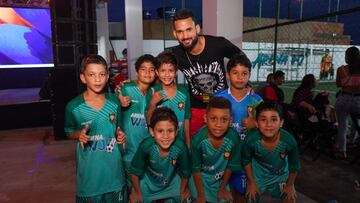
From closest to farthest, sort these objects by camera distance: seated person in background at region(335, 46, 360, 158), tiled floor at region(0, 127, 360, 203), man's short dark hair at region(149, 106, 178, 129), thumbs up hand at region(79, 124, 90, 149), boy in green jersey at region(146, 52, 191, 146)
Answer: thumbs up hand at region(79, 124, 90, 149) → man's short dark hair at region(149, 106, 178, 129) → boy in green jersey at region(146, 52, 191, 146) → tiled floor at region(0, 127, 360, 203) → seated person in background at region(335, 46, 360, 158)

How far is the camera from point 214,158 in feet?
8.39

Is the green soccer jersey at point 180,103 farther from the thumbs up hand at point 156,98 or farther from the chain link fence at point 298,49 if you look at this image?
the chain link fence at point 298,49

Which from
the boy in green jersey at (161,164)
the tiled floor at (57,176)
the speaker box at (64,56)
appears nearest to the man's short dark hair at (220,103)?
the boy in green jersey at (161,164)

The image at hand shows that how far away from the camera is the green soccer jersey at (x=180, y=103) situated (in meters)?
2.89

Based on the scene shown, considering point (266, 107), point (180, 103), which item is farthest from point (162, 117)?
point (266, 107)

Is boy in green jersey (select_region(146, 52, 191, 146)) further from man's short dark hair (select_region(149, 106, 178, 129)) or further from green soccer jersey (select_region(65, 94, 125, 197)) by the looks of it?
green soccer jersey (select_region(65, 94, 125, 197))

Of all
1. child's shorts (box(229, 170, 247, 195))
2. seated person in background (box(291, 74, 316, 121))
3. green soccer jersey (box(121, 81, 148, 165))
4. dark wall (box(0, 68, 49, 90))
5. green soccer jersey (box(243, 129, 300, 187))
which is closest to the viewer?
green soccer jersey (box(243, 129, 300, 187))

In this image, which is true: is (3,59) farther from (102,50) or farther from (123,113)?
(123,113)

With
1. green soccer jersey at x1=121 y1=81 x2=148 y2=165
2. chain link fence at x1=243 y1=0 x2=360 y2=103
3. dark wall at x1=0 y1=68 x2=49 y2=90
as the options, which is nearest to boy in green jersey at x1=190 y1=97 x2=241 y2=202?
green soccer jersey at x1=121 y1=81 x2=148 y2=165

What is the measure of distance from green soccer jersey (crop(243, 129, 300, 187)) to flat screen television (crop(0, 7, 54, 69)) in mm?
13931

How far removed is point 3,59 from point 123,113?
13.2 meters

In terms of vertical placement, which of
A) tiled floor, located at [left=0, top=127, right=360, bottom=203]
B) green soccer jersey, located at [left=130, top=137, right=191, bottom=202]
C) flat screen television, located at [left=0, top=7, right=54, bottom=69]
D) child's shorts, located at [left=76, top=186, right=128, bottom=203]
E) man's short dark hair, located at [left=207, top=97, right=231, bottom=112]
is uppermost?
flat screen television, located at [left=0, top=7, right=54, bottom=69]

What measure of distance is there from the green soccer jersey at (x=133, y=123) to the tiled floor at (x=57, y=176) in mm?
1402

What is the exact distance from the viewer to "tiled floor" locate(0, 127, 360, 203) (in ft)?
12.9
